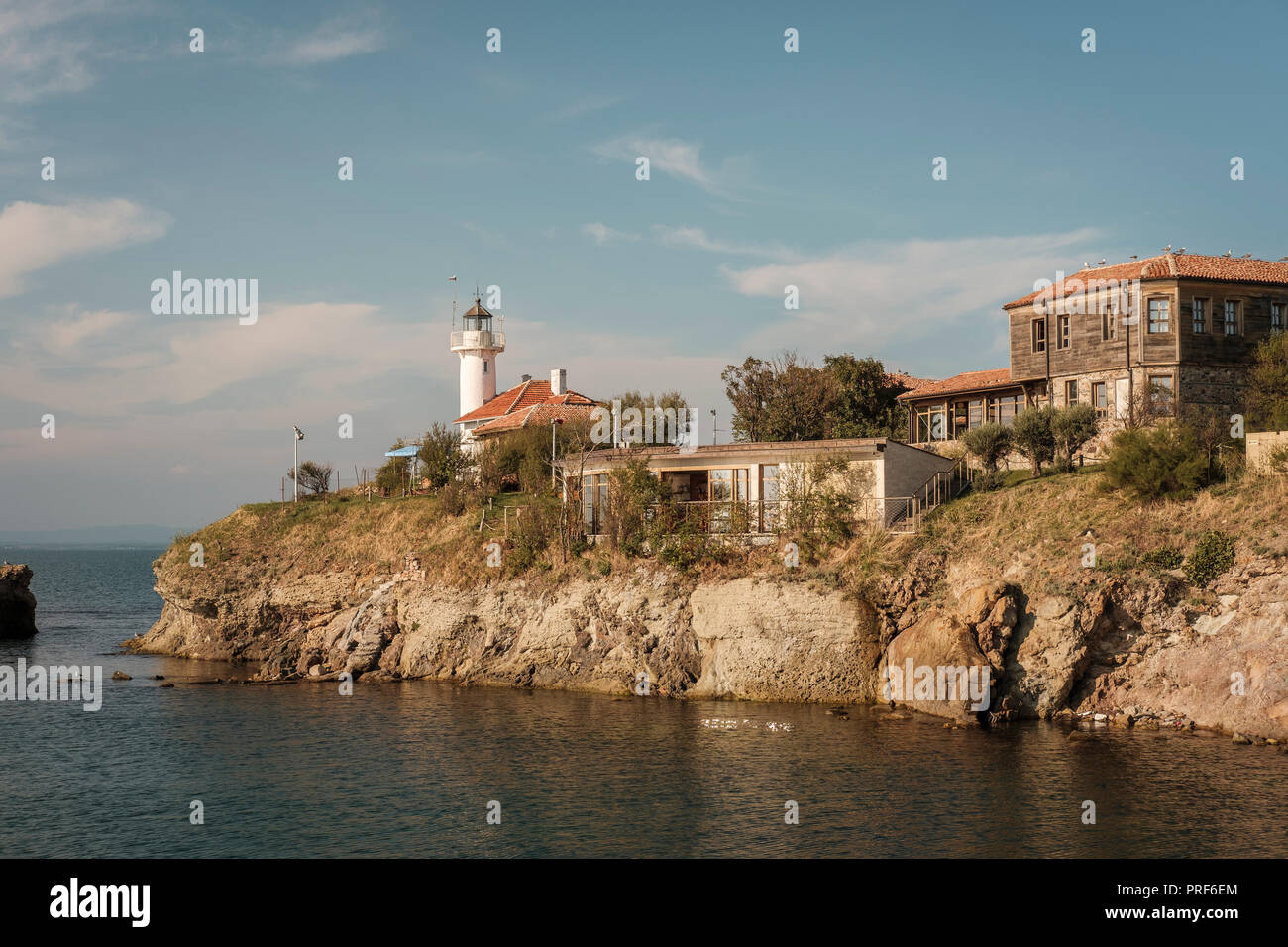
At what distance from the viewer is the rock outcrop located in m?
66.8

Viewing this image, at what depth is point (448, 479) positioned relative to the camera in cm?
6372

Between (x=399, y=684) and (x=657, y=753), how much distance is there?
59.7 ft

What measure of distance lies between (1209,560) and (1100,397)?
1675cm

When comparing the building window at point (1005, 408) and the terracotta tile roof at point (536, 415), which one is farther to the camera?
the terracotta tile roof at point (536, 415)

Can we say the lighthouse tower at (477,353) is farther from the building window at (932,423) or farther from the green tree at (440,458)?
the building window at (932,423)

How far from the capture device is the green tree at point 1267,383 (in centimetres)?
4450

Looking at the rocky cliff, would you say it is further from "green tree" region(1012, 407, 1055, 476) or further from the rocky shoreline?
"green tree" region(1012, 407, 1055, 476)

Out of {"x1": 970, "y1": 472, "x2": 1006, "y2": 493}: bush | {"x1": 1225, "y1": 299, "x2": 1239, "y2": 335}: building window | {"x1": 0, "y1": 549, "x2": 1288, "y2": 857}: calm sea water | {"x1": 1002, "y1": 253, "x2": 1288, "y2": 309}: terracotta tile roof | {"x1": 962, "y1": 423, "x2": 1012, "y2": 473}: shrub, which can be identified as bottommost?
{"x1": 0, "y1": 549, "x2": 1288, "y2": 857}: calm sea water

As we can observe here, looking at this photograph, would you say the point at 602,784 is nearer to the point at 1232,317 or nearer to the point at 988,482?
the point at 988,482

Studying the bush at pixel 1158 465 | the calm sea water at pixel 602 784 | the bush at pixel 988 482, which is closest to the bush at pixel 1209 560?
the bush at pixel 1158 465

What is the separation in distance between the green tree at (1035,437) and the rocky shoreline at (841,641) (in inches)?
381

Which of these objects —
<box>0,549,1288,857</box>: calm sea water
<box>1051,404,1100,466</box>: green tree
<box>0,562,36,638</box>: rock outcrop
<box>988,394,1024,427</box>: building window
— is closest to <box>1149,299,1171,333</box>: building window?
<box>1051,404,1100,466</box>: green tree

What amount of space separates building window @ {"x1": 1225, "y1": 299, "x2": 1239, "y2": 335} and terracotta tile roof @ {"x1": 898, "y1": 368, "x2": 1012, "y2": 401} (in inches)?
402
